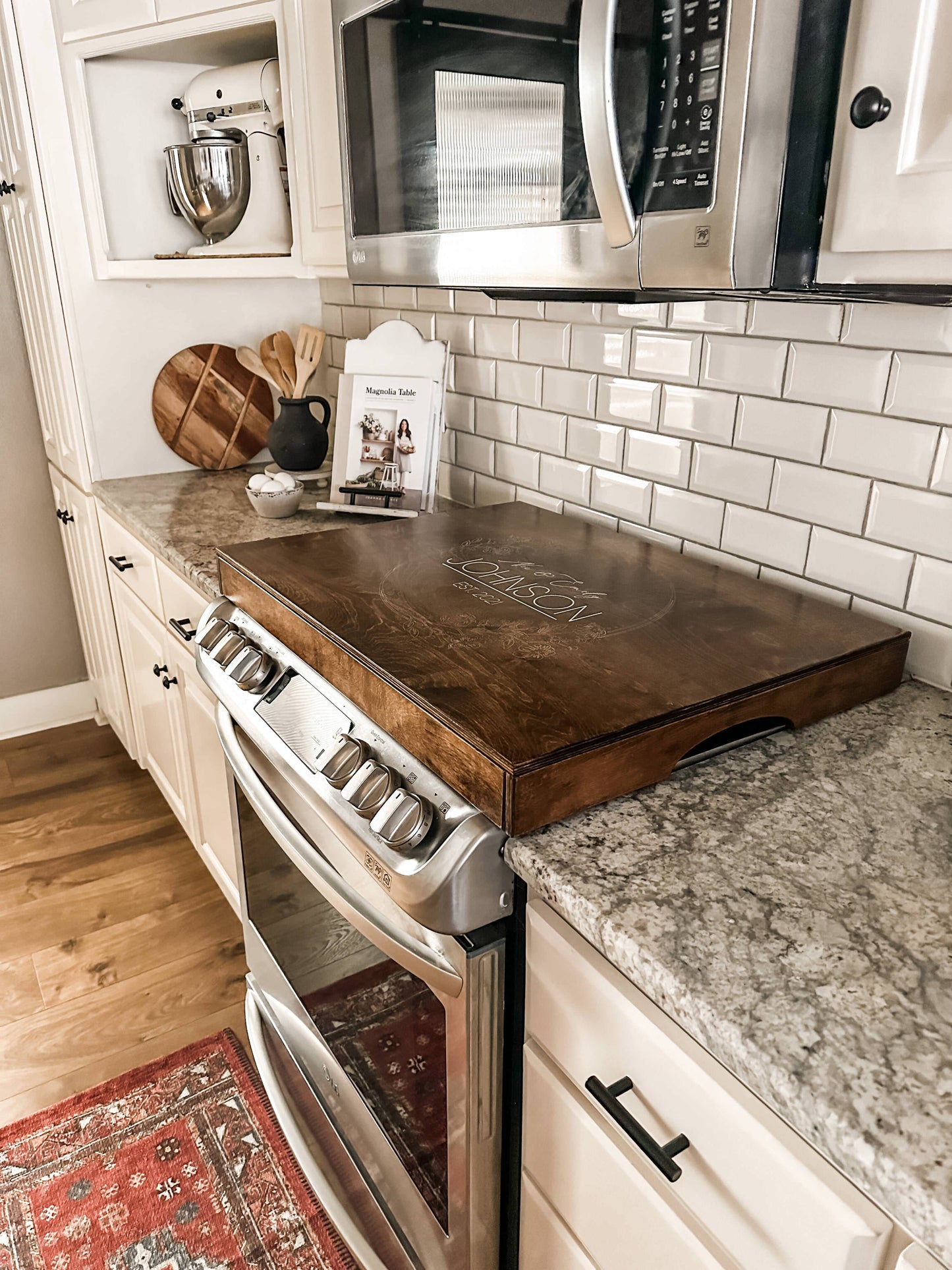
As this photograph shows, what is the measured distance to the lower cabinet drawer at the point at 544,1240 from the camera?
0.84 metres

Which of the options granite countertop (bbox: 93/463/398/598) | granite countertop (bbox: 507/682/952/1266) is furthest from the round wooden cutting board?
granite countertop (bbox: 507/682/952/1266)

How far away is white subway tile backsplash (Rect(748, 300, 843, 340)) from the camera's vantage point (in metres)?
1.05

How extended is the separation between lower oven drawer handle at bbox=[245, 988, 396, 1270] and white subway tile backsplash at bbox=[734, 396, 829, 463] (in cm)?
118

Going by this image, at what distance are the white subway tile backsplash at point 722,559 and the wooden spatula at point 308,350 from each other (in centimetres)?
101

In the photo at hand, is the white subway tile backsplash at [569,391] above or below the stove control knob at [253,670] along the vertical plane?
above

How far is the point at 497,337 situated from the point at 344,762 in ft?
3.31

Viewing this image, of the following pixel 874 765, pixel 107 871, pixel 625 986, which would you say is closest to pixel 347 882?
pixel 625 986

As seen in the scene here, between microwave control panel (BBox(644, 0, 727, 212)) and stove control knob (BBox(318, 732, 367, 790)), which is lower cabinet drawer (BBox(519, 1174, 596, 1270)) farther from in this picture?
microwave control panel (BBox(644, 0, 727, 212))

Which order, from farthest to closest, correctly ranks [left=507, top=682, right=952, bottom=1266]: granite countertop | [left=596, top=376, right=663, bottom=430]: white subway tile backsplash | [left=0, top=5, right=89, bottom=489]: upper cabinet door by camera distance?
1. [left=0, top=5, right=89, bottom=489]: upper cabinet door
2. [left=596, top=376, right=663, bottom=430]: white subway tile backsplash
3. [left=507, top=682, right=952, bottom=1266]: granite countertop

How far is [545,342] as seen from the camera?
1.54 meters

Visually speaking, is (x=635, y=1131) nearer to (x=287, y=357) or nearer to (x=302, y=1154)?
(x=302, y=1154)

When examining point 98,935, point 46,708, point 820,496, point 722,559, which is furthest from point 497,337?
point 46,708

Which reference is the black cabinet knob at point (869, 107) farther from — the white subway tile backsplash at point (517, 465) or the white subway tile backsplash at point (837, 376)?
the white subway tile backsplash at point (517, 465)

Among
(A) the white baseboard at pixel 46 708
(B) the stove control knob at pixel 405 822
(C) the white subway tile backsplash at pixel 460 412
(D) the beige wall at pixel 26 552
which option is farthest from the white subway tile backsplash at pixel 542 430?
(A) the white baseboard at pixel 46 708
